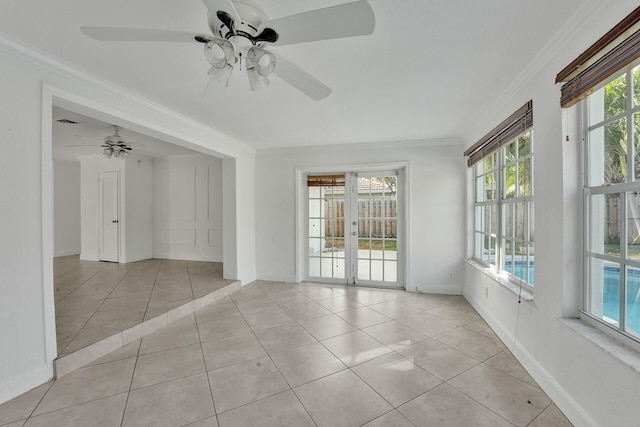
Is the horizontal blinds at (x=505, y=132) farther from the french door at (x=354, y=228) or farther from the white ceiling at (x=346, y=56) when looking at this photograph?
the french door at (x=354, y=228)

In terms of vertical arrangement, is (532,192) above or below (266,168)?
below

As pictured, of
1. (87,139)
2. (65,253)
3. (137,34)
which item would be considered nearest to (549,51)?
(137,34)

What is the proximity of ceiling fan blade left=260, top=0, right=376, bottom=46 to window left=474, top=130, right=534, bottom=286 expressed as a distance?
196 cm

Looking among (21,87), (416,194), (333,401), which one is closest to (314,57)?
(21,87)

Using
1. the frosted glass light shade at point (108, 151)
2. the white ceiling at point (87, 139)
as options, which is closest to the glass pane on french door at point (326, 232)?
the white ceiling at point (87, 139)

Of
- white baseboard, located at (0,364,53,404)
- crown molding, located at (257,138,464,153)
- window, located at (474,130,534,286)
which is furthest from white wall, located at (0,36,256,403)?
window, located at (474,130,534,286)

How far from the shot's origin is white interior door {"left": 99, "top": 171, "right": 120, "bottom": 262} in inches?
222

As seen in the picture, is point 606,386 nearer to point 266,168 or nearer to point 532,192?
point 532,192

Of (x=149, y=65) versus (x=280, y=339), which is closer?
(x=149, y=65)

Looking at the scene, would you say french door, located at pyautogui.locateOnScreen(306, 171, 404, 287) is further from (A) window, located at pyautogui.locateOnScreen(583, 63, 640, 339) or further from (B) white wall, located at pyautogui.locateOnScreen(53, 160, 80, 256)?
(B) white wall, located at pyautogui.locateOnScreen(53, 160, 80, 256)

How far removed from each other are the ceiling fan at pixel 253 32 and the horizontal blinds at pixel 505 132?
5.70 ft

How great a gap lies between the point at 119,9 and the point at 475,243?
434cm

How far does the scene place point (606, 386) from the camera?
1.40 m

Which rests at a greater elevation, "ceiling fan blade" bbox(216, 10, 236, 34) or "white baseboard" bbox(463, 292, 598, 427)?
"ceiling fan blade" bbox(216, 10, 236, 34)
